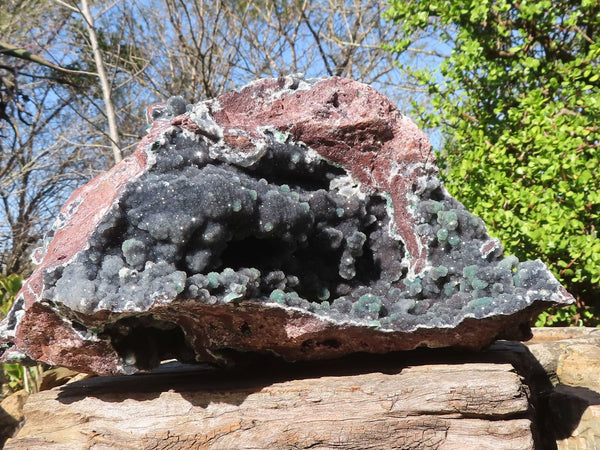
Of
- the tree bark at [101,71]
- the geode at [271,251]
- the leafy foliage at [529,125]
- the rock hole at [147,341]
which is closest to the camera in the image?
the geode at [271,251]

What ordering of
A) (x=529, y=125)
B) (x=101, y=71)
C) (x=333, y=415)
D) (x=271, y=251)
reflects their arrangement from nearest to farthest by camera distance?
(x=333, y=415) → (x=271, y=251) → (x=529, y=125) → (x=101, y=71)

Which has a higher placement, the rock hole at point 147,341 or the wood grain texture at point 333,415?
the rock hole at point 147,341

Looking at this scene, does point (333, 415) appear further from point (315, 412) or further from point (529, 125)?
point (529, 125)

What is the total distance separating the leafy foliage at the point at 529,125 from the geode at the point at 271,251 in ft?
5.05

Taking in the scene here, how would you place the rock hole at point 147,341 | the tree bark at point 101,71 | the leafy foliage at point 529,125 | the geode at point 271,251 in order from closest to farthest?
the geode at point 271,251
the rock hole at point 147,341
the leafy foliage at point 529,125
the tree bark at point 101,71

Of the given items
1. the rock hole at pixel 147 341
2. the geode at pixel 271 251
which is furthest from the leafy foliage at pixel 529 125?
the rock hole at pixel 147 341

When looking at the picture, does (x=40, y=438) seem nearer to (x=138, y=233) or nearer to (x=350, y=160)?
(x=138, y=233)

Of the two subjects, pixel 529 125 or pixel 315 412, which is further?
pixel 529 125

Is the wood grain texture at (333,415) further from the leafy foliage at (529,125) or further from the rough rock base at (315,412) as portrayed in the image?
the leafy foliage at (529,125)

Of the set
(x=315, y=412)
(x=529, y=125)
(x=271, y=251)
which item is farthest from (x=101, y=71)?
(x=315, y=412)

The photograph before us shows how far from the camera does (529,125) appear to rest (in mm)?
3598

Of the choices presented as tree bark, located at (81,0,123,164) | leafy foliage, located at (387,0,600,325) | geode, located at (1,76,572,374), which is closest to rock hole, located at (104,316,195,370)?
geode, located at (1,76,572,374)

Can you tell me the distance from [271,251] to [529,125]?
2.56m

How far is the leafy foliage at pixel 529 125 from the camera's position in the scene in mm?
3252
